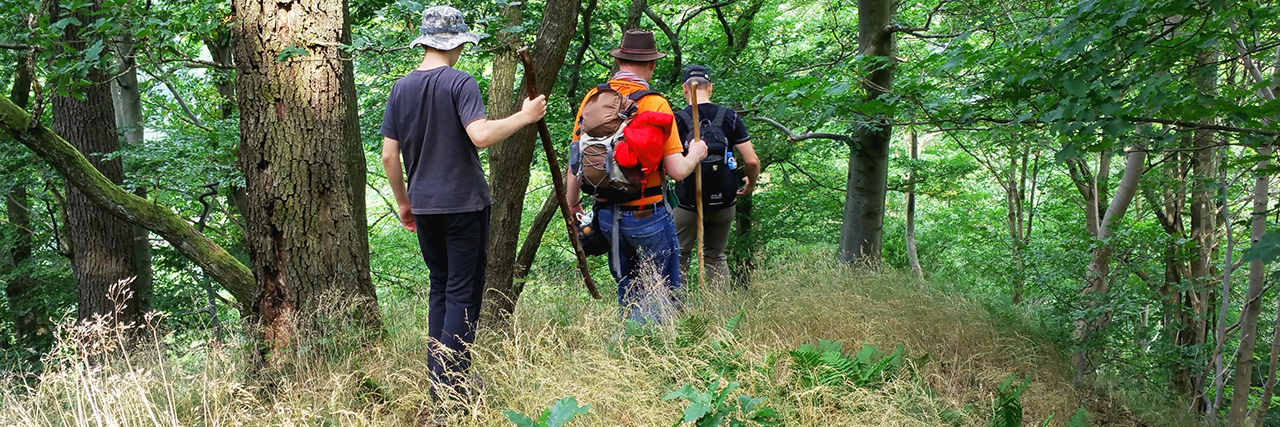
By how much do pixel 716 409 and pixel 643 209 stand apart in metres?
1.82

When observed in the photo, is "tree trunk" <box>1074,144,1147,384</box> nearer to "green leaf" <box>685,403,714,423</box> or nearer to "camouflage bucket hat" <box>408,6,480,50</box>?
"green leaf" <box>685,403,714,423</box>

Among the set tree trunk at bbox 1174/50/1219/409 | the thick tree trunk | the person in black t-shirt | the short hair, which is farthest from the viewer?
tree trunk at bbox 1174/50/1219/409

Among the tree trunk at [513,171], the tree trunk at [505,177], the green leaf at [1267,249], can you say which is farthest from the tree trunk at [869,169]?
the green leaf at [1267,249]

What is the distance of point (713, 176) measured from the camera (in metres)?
5.61

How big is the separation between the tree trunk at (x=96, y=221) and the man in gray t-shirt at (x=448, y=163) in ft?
22.4

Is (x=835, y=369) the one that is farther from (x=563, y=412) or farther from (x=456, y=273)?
(x=456, y=273)

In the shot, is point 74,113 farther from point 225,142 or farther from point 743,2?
point 743,2

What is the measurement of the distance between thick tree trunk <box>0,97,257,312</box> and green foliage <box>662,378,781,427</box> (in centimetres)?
303

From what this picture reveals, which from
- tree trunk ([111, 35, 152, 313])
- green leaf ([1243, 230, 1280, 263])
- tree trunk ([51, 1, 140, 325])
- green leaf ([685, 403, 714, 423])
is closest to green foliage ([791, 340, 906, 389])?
green leaf ([685, 403, 714, 423])

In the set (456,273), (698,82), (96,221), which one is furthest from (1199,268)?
(96,221)

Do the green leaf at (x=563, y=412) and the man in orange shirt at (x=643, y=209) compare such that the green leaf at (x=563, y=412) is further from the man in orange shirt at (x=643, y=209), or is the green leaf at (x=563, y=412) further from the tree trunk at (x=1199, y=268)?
the tree trunk at (x=1199, y=268)

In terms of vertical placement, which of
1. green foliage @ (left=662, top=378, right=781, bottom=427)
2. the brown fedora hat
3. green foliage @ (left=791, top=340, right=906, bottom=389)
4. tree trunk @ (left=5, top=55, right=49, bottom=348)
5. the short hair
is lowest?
tree trunk @ (left=5, top=55, right=49, bottom=348)

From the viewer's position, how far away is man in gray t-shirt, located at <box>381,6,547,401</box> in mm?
3385

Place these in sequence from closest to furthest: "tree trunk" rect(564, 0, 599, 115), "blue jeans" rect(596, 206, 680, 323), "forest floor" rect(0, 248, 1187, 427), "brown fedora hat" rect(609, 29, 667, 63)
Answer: "forest floor" rect(0, 248, 1187, 427), "blue jeans" rect(596, 206, 680, 323), "brown fedora hat" rect(609, 29, 667, 63), "tree trunk" rect(564, 0, 599, 115)
